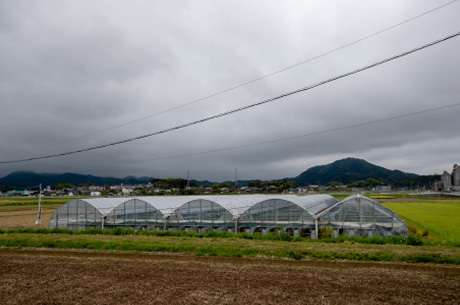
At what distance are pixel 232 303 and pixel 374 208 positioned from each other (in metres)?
15.3

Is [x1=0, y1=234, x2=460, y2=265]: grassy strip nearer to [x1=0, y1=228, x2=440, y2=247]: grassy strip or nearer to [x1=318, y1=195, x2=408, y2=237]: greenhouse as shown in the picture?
[x1=0, y1=228, x2=440, y2=247]: grassy strip

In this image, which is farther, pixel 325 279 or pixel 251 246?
pixel 251 246

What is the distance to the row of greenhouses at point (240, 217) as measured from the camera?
66.7 ft

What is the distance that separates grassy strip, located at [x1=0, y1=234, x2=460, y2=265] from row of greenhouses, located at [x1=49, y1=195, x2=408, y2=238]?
169 inches

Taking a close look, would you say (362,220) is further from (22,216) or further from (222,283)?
(22,216)

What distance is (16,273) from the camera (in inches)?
480

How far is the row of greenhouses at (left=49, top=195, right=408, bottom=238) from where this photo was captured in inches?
801

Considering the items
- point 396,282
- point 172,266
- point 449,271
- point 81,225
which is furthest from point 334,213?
point 81,225

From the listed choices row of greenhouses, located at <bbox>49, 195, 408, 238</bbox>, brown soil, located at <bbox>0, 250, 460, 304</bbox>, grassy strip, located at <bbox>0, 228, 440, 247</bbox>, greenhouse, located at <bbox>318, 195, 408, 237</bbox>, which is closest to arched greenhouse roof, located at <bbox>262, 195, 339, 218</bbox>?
row of greenhouses, located at <bbox>49, 195, 408, 238</bbox>

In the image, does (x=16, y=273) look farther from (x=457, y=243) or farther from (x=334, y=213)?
(x=457, y=243)

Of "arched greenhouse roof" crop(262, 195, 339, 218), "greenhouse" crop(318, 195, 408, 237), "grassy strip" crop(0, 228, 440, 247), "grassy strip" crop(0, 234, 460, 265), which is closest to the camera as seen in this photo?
"grassy strip" crop(0, 234, 460, 265)

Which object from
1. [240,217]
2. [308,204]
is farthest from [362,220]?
[308,204]

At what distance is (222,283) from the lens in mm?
10492

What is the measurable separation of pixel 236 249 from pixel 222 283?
5.53m
